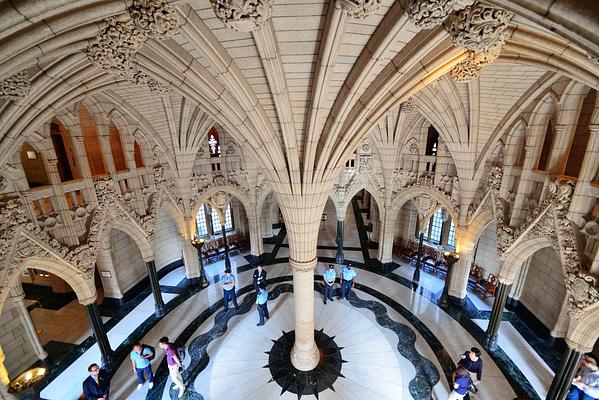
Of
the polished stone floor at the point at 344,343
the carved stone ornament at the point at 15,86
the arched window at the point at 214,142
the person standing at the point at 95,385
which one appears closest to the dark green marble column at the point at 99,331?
the polished stone floor at the point at 344,343

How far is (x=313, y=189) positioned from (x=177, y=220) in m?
6.72

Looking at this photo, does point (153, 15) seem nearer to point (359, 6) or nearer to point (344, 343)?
point (359, 6)

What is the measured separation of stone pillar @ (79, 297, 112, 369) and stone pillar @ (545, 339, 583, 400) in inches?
431

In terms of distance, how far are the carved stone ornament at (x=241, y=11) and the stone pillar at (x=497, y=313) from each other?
8690mm

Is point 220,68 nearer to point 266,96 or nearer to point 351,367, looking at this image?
point 266,96

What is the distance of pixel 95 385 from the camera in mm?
5578

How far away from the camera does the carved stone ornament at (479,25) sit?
2.24 m

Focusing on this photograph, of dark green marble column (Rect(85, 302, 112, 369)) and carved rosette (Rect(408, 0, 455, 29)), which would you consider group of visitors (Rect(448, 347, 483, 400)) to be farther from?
dark green marble column (Rect(85, 302, 112, 369))

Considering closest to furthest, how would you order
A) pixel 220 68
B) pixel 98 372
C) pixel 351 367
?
1. pixel 220 68
2. pixel 98 372
3. pixel 351 367

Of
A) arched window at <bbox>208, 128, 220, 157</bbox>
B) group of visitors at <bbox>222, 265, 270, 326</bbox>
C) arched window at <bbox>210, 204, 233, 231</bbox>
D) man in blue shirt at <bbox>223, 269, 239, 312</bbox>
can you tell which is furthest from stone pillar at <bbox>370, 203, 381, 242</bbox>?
arched window at <bbox>208, 128, 220, 157</bbox>

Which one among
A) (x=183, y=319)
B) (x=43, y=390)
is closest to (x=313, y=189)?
(x=183, y=319)

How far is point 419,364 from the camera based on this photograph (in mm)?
6984

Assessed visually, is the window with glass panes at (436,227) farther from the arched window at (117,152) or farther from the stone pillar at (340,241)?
the arched window at (117,152)

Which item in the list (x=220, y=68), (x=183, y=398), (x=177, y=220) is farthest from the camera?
(x=177, y=220)
